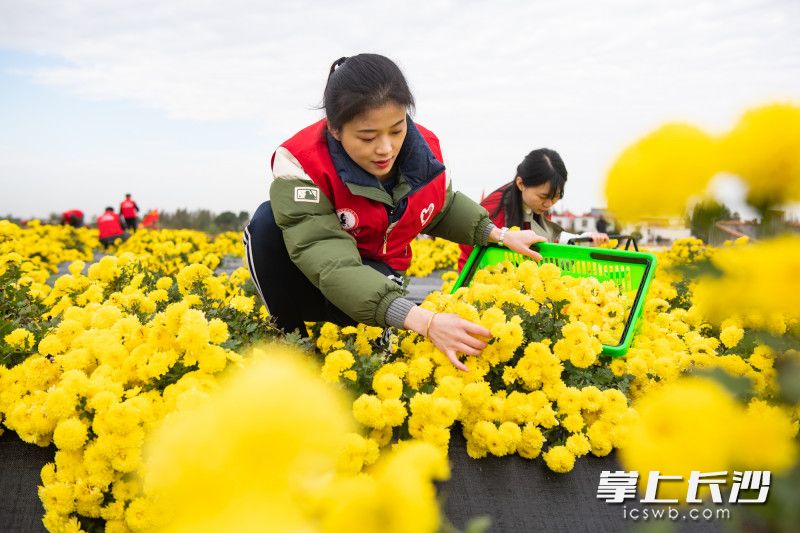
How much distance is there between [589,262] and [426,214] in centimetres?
85

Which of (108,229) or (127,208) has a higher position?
(108,229)

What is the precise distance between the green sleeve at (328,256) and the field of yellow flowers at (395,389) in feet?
0.50

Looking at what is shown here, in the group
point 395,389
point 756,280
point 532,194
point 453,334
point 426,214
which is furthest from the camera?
point 532,194

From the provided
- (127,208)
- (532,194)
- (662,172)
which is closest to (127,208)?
(127,208)

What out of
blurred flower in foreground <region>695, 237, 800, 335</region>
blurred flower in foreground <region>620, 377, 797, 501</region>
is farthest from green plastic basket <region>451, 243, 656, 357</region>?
blurred flower in foreground <region>620, 377, 797, 501</region>

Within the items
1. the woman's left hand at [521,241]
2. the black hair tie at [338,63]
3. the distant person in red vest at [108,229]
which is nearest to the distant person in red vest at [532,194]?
the woman's left hand at [521,241]

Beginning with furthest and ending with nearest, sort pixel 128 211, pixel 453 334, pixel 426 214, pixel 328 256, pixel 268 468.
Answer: pixel 128 211 < pixel 426 214 < pixel 328 256 < pixel 453 334 < pixel 268 468

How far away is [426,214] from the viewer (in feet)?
8.42

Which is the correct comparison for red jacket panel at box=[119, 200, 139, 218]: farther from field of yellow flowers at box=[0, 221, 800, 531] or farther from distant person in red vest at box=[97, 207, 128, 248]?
field of yellow flowers at box=[0, 221, 800, 531]

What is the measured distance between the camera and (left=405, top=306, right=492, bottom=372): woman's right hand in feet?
5.43

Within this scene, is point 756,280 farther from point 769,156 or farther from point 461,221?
point 461,221

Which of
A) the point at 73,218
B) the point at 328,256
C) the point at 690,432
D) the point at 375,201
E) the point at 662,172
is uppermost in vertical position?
the point at 662,172

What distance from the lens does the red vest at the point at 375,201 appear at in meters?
2.21

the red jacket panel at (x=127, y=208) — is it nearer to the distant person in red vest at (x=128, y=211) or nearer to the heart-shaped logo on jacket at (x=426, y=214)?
the distant person in red vest at (x=128, y=211)
